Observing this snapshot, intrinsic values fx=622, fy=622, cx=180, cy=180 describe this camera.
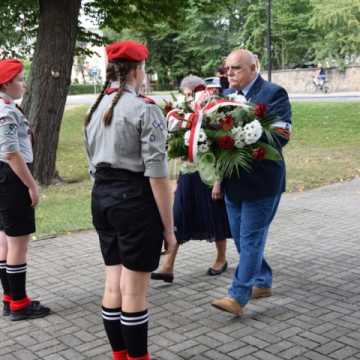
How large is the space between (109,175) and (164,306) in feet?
6.34

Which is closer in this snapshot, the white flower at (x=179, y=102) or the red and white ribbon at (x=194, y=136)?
the red and white ribbon at (x=194, y=136)

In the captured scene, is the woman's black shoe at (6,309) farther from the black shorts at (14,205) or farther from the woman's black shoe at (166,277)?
the woman's black shoe at (166,277)

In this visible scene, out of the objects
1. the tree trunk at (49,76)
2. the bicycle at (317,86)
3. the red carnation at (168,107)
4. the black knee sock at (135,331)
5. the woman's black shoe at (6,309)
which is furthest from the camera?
the bicycle at (317,86)

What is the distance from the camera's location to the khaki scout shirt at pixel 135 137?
3.26 m

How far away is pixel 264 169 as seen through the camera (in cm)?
456

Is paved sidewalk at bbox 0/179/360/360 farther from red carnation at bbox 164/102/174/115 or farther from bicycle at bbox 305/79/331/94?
bicycle at bbox 305/79/331/94

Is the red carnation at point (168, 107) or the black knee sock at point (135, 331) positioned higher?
the red carnation at point (168, 107)

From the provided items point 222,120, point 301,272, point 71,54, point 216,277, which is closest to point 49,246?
point 216,277

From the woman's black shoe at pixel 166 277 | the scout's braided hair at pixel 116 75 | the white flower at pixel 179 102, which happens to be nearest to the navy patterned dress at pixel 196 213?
the woman's black shoe at pixel 166 277

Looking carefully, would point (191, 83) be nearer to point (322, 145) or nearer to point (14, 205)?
point (14, 205)

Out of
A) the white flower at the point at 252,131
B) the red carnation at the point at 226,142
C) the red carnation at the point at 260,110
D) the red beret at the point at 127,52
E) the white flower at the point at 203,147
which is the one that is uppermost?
the red beret at the point at 127,52

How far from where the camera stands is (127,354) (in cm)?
363

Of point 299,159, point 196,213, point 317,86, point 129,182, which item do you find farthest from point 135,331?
point 317,86

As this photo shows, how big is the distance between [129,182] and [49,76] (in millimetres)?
8543
